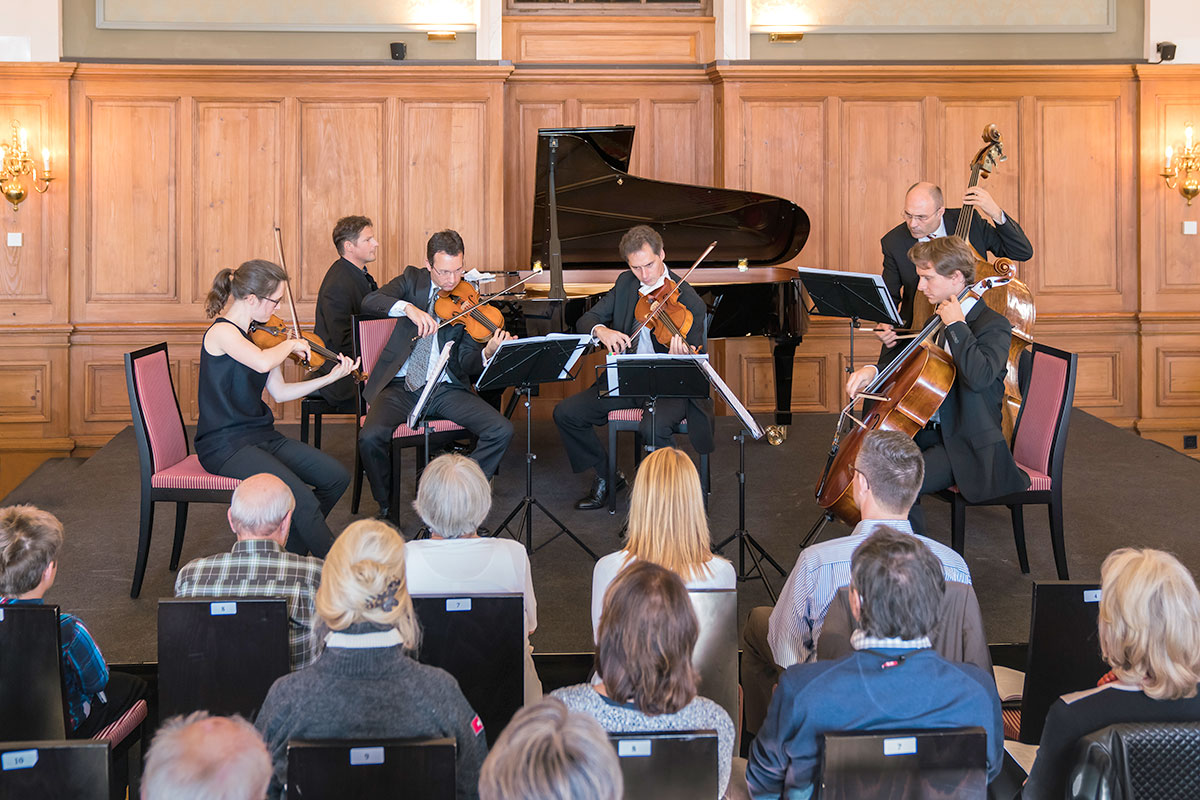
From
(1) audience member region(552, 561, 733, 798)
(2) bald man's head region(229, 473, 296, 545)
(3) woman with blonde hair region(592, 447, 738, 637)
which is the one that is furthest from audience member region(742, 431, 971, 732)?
(2) bald man's head region(229, 473, 296, 545)

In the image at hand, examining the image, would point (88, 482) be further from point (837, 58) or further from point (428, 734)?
point (837, 58)

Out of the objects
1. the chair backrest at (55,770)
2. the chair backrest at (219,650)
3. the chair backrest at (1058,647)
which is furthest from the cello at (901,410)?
the chair backrest at (55,770)

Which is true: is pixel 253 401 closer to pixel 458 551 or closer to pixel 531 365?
pixel 531 365

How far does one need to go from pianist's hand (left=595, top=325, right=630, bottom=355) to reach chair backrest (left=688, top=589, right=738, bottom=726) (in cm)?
238

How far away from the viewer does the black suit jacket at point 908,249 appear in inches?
211

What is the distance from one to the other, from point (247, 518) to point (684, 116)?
5671mm

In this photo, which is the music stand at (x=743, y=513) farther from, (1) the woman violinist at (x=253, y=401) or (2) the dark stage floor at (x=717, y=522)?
(1) the woman violinist at (x=253, y=401)

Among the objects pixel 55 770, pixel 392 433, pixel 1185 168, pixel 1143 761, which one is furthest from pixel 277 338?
pixel 1185 168

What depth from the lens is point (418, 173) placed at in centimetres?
754

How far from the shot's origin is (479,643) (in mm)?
2592

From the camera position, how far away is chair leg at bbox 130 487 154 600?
4.14 meters

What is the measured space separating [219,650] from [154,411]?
2038 millimetres

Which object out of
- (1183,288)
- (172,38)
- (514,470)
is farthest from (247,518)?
(1183,288)

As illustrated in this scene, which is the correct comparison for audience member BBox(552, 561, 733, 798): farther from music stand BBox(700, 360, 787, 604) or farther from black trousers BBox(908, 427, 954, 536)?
black trousers BBox(908, 427, 954, 536)
